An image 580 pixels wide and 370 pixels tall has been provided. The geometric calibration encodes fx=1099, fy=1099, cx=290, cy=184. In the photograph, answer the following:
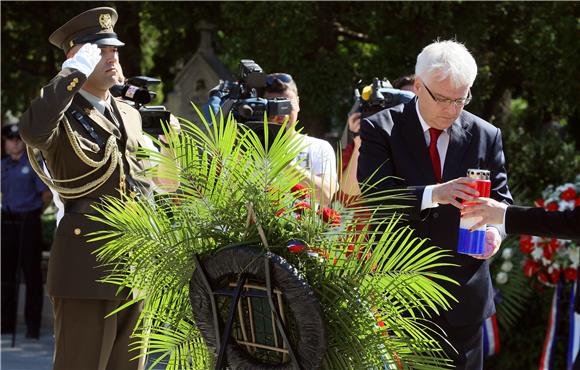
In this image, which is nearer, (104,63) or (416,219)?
(416,219)

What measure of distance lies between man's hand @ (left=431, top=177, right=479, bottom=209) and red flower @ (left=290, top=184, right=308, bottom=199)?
0.56 meters

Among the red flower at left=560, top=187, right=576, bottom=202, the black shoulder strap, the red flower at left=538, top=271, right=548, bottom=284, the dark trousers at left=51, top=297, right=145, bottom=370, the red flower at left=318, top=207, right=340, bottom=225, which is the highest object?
the red flower at left=560, top=187, right=576, bottom=202

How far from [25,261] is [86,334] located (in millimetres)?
5890

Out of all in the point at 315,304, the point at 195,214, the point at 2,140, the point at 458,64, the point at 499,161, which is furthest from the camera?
the point at 2,140

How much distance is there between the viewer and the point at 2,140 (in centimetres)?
1149

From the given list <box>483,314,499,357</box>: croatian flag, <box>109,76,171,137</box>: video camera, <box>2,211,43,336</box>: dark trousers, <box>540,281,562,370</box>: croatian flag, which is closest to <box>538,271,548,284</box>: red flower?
<box>540,281,562,370</box>: croatian flag

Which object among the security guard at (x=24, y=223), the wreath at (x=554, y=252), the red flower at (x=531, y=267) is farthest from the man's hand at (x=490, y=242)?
the security guard at (x=24, y=223)

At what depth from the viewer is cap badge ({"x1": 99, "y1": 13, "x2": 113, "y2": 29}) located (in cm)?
484

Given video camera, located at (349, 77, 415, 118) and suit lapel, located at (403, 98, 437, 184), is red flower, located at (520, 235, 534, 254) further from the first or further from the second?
suit lapel, located at (403, 98, 437, 184)

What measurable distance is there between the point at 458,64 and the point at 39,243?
7108mm

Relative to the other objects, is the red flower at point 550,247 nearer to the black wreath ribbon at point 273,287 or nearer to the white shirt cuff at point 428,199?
the white shirt cuff at point 428,199

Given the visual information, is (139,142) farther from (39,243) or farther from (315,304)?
(39,243)

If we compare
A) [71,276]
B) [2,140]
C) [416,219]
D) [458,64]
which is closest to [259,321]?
[416,219]

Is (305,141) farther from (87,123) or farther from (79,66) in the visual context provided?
(79,66)
